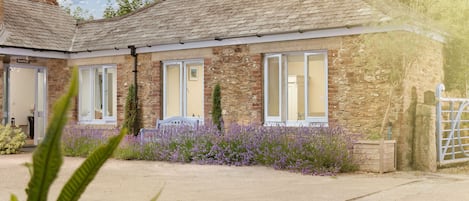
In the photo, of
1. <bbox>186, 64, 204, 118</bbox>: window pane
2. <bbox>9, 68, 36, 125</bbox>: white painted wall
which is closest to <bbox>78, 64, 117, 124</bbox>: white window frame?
<bbox>186, 64, 204, 118</bbox>: window pane

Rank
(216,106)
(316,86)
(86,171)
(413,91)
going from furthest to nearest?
1. (216,106)
2. (316,86)
3. (413,91)
4. (86,171)

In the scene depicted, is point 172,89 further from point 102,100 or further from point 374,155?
point 374,155

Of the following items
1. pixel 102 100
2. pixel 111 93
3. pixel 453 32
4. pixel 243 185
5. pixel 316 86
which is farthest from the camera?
pixel 102 100

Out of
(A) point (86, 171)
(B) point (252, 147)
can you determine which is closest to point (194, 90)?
(B) point (252, 147)

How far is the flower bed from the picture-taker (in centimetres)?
1129

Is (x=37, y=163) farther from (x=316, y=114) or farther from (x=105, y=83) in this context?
(x=105, y=83)

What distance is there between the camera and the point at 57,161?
1.03 metres

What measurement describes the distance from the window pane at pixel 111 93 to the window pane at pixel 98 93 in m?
0.22

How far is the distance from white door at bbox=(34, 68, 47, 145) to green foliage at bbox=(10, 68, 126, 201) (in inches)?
700

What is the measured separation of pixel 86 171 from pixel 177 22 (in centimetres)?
1594

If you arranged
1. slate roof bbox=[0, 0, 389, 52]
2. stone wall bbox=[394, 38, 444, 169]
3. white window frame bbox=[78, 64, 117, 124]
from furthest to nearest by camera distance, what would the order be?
1. white window frame bbox=[78, 64, 117, 124]
2. slate roof bbox=[0, 0, 389, 52]
3. stone wall bbox=[394, 38, 444, 169]

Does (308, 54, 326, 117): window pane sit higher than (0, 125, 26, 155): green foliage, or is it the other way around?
(308, 54, 326, 117): window pane

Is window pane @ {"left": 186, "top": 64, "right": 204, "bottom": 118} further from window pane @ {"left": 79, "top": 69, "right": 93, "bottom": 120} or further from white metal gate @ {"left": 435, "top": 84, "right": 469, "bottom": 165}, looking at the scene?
white metal gate @ {"left": 435, "top": 84, "right": 469, "bottom": 165}

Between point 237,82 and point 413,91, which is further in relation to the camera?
point 237,82
